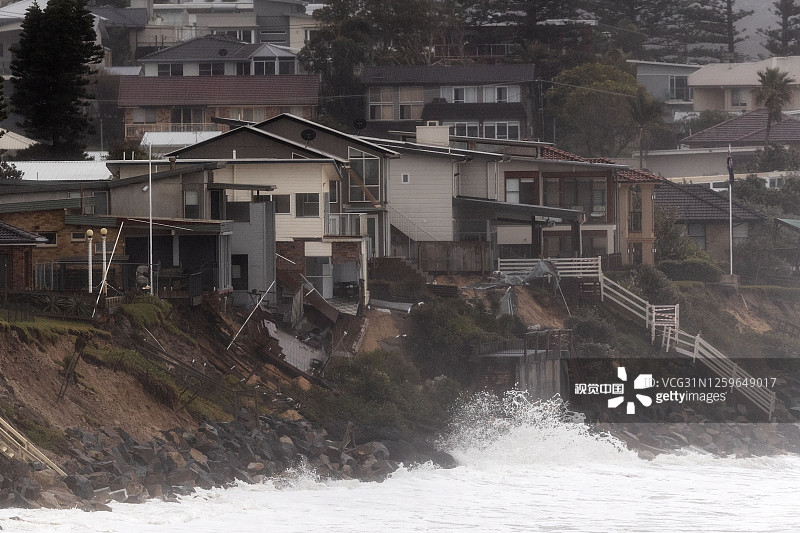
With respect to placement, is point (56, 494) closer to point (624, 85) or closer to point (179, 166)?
point (179, 166)

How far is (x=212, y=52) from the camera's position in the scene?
90375mm

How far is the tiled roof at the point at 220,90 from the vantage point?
79.1m

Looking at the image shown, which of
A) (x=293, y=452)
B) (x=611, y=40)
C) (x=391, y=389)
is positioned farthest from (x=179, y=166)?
(x=611, y=40)

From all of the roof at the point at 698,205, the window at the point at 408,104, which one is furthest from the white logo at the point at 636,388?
Result: the window at the point at 408,104

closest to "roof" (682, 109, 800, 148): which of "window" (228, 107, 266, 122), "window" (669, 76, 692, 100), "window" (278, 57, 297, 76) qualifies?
"window" (669, 76, 692, 100)

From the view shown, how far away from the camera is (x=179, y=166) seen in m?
44.6

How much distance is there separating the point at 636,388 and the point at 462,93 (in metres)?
40.0

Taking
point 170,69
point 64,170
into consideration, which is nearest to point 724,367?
point 64,170

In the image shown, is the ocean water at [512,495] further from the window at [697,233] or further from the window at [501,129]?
the window at [501,129]

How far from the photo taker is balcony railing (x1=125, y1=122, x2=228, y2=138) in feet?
253

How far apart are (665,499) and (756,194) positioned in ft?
151

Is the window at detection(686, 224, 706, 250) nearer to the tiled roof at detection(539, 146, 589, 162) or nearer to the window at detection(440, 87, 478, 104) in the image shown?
the tiled roof at detection(539, 146, 589, 162)

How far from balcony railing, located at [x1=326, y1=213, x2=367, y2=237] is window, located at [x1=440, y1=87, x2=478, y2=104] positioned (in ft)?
116

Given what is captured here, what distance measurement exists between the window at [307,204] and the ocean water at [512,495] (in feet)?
26.7
